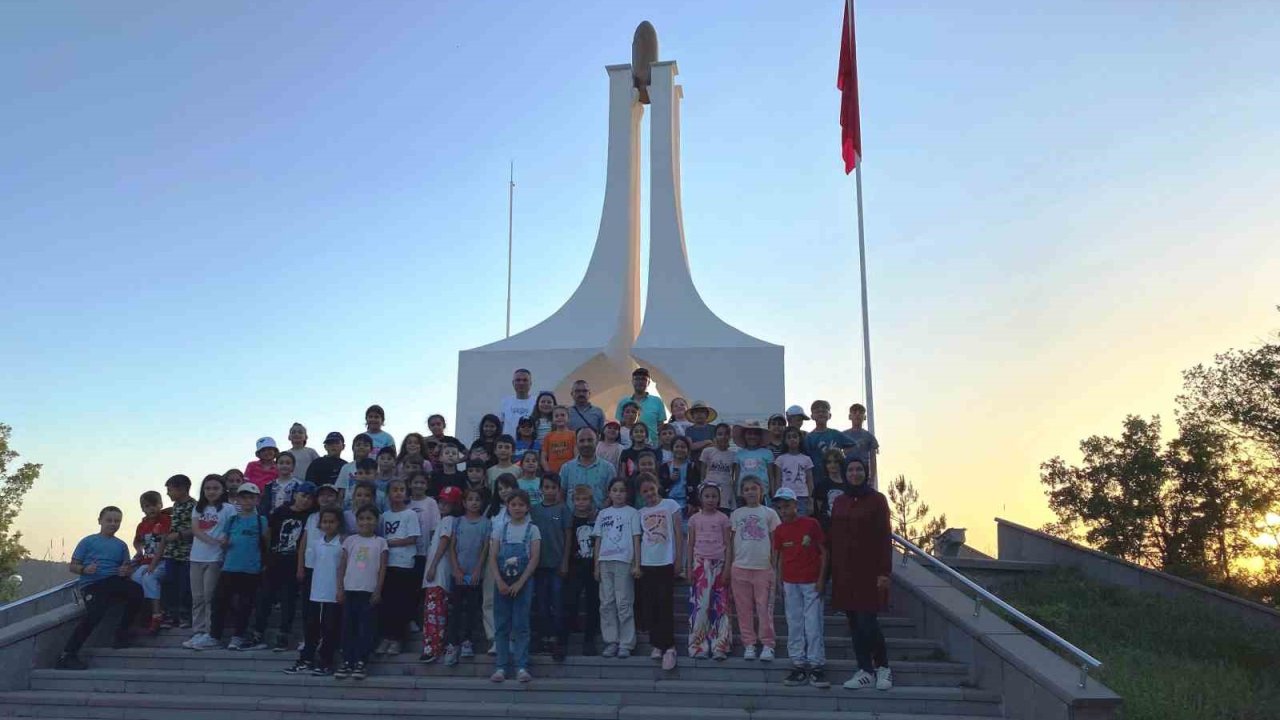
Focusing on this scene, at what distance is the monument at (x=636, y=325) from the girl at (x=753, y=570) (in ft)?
19.6

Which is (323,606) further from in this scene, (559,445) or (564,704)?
(559,445)

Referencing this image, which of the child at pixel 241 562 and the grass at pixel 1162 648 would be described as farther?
the child at pixel 241 562

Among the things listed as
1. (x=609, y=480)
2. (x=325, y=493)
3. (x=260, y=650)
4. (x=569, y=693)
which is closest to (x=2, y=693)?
(x=260, y=650)

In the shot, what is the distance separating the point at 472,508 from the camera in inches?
275

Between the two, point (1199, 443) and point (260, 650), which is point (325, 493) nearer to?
point (260, 650)

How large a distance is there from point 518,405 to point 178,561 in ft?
10.5

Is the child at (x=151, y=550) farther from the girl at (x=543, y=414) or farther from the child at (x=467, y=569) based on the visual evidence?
the girl at (x=543, y=414)

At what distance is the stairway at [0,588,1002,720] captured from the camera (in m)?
6.15

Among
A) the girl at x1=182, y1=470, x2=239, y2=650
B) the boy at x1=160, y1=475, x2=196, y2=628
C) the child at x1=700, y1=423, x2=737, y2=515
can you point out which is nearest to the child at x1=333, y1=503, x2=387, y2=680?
the girl at x1=182, y1=470, x2=239, y2=650

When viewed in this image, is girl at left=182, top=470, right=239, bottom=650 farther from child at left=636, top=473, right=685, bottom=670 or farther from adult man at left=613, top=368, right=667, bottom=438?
adult man at left=613, top=368, right=667, bottom=438

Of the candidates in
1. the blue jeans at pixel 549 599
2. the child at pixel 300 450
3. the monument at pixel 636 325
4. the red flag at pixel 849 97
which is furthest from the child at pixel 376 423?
the red flag at pixel 849 97

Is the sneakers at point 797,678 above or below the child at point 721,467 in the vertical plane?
below

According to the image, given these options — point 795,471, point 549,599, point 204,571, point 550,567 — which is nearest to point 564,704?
point 549,599

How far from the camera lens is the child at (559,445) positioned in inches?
320
